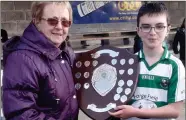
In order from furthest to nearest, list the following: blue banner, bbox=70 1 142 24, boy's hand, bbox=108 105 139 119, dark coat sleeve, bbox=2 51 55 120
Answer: blue banner, bbox=70 1 142 24
boy's hand, bbox=108 105 139 119
dark coat sleeve, bbox=2 51 55 120

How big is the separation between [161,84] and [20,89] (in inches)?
26.6

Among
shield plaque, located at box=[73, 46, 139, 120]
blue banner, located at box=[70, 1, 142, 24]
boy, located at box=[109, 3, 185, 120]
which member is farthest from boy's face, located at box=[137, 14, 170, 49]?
blue banner, located at box=[70, 1, 142, 24]

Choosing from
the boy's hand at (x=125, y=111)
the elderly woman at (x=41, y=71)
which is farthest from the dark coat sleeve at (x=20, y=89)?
the boy's hand at (x=125, y=111)

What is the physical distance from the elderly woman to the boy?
0.28 m

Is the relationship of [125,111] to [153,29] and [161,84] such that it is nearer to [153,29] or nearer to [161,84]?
[161,84]

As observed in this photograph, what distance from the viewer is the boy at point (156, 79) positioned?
1836 millimetres

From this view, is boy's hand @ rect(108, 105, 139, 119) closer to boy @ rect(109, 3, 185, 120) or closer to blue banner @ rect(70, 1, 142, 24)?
boy @ rect(109, 3, 185, 120)

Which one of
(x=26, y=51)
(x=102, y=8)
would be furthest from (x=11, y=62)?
(x=102, y=8)

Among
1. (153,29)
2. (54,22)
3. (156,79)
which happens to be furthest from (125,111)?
(54,22)

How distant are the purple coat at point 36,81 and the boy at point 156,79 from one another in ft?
0.86

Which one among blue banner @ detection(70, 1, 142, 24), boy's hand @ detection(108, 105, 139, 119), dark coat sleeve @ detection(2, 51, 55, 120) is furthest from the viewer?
blue banner @ detection(70, 1, 142, 24)

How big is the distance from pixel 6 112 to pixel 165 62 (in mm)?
802

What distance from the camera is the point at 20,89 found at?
1713 millimetres

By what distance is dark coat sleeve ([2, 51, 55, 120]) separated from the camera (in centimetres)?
170
